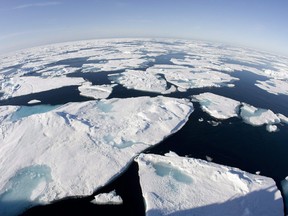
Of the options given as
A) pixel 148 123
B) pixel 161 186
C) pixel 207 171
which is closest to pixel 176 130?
pixel 148 123

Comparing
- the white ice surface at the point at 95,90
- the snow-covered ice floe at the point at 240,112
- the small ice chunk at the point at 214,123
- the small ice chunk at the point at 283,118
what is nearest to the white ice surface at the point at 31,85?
the white ice surface at the point at 95,90

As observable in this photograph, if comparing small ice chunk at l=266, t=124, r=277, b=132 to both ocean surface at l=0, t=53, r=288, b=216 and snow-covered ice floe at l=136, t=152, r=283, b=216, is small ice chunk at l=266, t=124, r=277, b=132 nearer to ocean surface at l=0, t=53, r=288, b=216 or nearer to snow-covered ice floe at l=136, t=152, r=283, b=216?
ocean surface at l=0, t=53, r=288, b=216

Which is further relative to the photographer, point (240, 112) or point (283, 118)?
point (240, 112)

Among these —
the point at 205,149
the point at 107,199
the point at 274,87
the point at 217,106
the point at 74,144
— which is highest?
the point at 74,144

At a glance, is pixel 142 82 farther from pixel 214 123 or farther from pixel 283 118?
pixel 283 118

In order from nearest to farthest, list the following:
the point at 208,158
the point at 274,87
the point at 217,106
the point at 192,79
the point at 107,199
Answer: the point at 107,199 → the point at 208,158 → the point at 217,106 → the point at 192,79 → the point at 274,87

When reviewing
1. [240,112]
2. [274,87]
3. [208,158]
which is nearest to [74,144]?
[208,158]

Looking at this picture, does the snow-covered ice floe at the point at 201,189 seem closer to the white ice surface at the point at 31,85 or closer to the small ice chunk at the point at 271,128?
the small ice chunk at the point at 271,128
